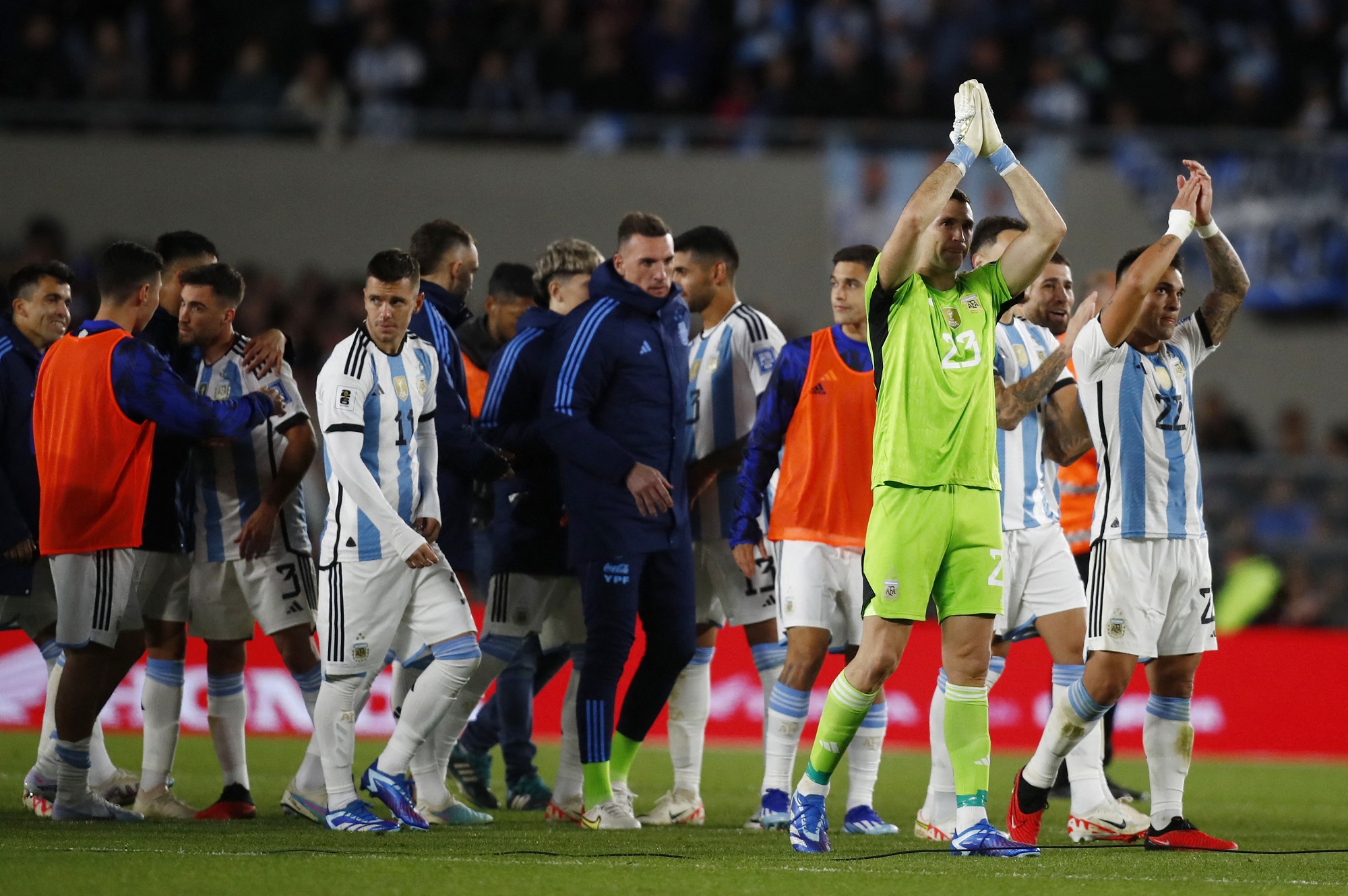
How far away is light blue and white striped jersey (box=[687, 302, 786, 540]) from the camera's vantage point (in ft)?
29.3

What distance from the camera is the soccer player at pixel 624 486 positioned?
7785mm

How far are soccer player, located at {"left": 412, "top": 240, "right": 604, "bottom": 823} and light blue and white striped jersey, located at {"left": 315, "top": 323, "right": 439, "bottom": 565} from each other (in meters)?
0.86

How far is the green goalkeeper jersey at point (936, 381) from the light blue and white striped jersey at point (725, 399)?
2295 millimetres

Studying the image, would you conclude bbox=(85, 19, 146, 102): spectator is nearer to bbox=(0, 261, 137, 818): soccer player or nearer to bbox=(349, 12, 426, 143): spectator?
bbox=(349, 12, 426, 143): spectator

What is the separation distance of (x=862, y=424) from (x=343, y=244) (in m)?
11.2

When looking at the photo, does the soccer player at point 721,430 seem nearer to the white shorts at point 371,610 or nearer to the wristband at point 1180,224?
the white shorts at point 371,610

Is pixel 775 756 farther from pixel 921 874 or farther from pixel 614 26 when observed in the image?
pixel 614 26

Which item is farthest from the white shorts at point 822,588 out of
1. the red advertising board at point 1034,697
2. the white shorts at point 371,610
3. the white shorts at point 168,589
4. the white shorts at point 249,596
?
the red advertising board at point 1034,697

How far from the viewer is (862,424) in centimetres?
802

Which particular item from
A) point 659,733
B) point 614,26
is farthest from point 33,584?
point 614,26

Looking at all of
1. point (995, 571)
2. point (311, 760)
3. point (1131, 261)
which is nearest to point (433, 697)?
point (311, 760)

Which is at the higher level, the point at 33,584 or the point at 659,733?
the point at 33,584

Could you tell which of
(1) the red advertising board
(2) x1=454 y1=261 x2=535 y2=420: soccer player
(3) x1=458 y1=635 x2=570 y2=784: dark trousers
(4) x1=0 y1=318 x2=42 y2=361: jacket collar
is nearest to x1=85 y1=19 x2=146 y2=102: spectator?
(1) the red advertising board

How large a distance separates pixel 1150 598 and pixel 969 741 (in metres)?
1.27
